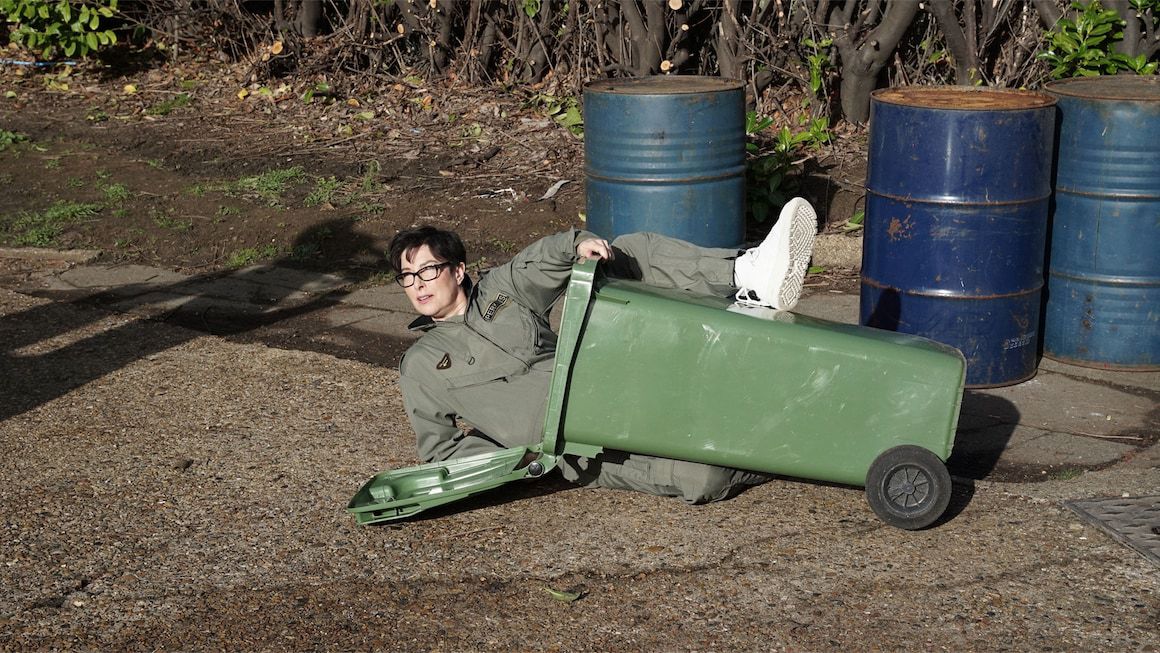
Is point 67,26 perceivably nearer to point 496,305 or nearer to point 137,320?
point 137,320

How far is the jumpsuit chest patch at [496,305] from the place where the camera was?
147 inches

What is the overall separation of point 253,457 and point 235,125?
20.3ft

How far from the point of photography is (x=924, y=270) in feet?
15.4

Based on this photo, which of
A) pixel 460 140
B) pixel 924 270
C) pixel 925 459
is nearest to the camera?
pixel 925 459

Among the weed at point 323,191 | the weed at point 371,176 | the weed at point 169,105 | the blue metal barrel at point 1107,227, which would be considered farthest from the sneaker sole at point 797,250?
the weed at point 169,105

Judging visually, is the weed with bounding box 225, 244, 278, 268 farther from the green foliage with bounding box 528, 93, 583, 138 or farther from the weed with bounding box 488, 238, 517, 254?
the green foliage with bounding box 528, 93, 583, 138

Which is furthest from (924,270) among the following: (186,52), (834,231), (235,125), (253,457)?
(186,52)

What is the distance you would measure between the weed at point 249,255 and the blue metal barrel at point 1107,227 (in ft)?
13.6

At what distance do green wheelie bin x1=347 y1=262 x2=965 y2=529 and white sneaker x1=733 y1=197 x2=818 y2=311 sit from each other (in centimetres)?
7

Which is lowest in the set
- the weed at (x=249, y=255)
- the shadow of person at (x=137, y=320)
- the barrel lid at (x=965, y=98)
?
the shadow of person at (x=137, y=320)

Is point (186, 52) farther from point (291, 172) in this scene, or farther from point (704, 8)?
point (704, 8)

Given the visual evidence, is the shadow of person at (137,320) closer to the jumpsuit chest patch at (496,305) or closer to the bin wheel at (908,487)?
the jumpsuit chest patch at (496,305)

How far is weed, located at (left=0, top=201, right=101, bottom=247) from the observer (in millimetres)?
7156

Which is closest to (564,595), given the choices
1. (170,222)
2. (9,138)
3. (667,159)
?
(667,159)
